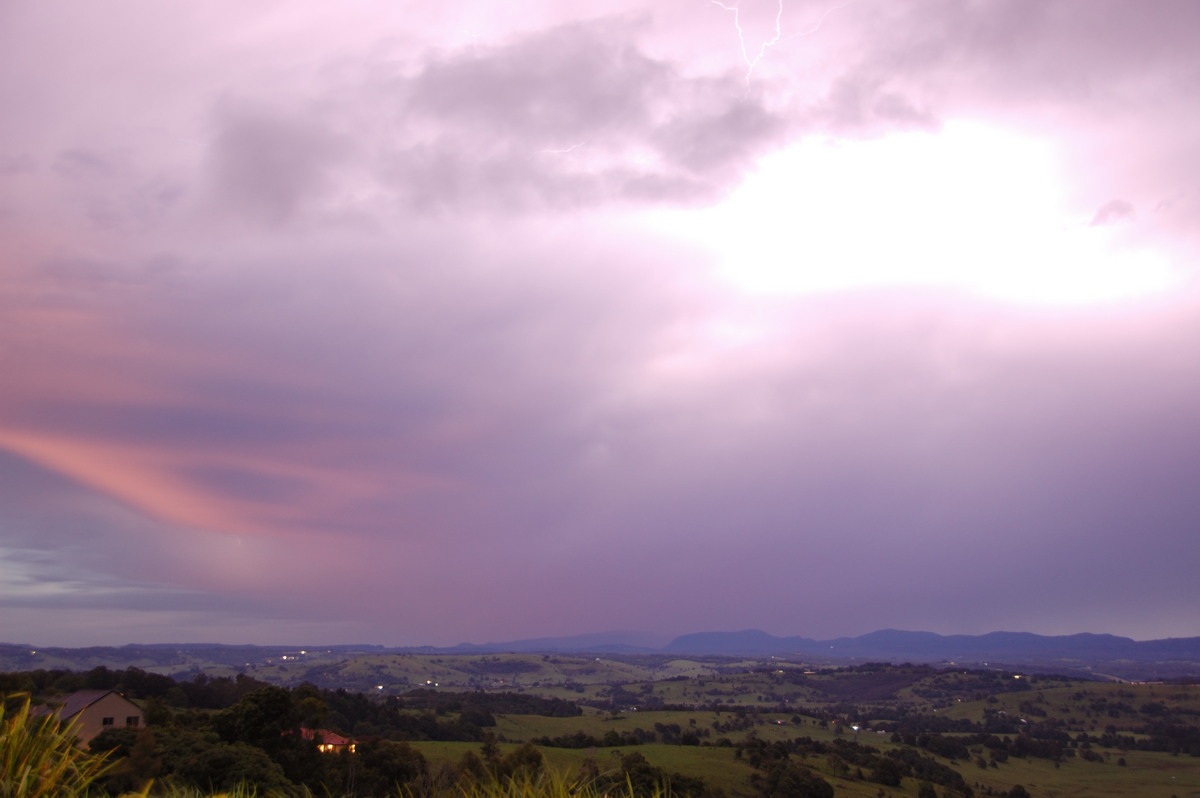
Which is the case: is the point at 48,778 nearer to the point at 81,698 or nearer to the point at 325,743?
the point at 325,743

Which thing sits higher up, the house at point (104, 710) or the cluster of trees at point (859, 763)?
the house at point (104, 710)

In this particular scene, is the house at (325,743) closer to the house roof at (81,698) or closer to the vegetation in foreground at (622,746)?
the vegetation in foreground at (622,746)

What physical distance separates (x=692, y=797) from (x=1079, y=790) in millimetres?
81409

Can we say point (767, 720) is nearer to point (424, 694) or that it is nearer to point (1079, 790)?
point (1079, 790)

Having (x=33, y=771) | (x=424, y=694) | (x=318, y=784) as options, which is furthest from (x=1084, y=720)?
(x=33, y=771)

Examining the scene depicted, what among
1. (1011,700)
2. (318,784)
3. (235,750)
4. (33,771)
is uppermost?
(33,771)

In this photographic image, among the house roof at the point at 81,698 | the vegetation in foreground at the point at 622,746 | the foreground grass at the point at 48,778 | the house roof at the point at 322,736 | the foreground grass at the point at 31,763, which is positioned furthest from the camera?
the house roof at the point at 81,698

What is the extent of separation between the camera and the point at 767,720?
144m

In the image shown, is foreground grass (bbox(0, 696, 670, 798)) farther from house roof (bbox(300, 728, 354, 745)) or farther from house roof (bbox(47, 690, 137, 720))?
house roof (bbox(47, 690, 137, 720))

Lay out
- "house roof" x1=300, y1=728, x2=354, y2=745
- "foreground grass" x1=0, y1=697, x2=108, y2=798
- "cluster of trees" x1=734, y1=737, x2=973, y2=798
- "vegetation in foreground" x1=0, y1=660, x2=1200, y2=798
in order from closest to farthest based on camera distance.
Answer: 1. "foreground grass" x1=0, y1=697, x2=108, y2=798
2. "vegetation in foreground" x1=0, y1=660, x2=1200, y2=798
3. "house roof" x1=300, y1=728, x2=354, y2=745
4. "cluster of trees" x1=734, y1=737, x2=973, y2=798

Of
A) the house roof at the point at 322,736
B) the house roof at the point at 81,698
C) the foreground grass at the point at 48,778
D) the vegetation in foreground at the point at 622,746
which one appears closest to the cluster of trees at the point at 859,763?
the vegetation in foreground at the point at 622,746

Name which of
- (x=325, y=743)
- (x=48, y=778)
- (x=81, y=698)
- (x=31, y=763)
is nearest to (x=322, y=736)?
(x=325, y=743)

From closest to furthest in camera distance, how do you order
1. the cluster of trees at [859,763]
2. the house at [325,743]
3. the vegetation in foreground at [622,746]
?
1. the vegetation in foreground at [622,746]
2. the house at [325,743]
3. the cluster of trees at [859,763]

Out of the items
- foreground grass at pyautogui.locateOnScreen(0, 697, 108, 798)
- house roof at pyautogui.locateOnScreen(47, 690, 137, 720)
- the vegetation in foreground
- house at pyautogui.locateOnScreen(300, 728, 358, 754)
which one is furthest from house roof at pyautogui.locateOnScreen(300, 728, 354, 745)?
foreground grass at pyautogui.locateOnScreen(0, 697, 108, 798)
